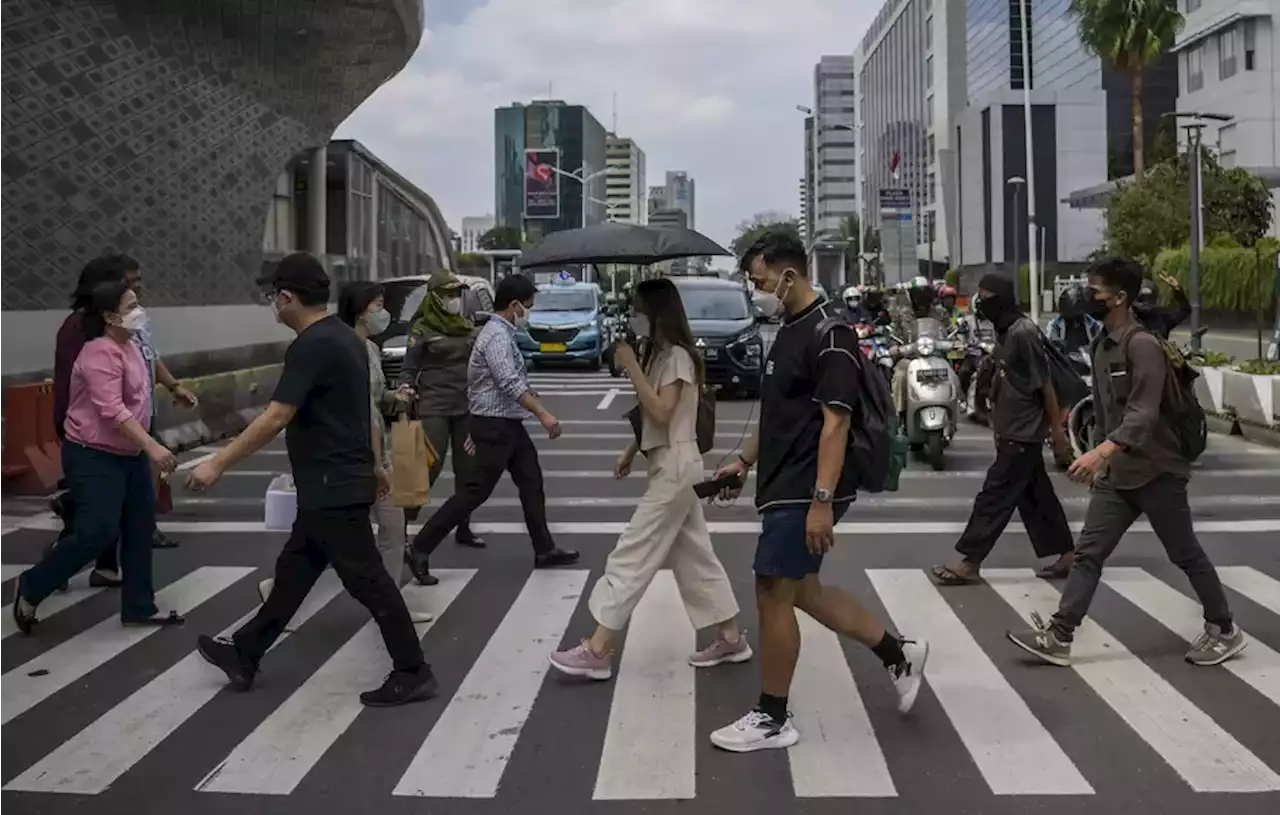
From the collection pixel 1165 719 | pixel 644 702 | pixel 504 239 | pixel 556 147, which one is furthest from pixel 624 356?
pixel 556 147

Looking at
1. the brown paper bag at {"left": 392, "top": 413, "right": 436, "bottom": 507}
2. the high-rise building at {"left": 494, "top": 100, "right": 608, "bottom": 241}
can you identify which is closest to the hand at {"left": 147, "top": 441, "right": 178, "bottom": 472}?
the brown paper bag at {"left": 392, "top": 413, "right": 436, "bottom": 507}

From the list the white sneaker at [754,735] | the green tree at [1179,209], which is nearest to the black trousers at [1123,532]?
the white sneaker at [754,735]

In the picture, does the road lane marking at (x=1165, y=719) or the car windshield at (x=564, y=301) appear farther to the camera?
the car windshield at (x=564, y=301)

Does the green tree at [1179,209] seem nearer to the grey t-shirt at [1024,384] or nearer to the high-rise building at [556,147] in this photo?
the grey t-shirt at [1024,384]

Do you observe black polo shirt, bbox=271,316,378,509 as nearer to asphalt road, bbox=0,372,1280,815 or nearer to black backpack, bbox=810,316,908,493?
asphalt road, bbox=0,372,1280,815

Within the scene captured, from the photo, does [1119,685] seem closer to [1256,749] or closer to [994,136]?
[1256,749]

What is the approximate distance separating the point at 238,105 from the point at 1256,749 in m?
24.1

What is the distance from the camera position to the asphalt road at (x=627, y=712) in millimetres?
4664

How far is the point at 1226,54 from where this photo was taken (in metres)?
60.4

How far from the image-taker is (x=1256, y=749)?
5066 millimetres

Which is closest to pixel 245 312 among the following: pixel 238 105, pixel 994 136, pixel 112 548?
pixel 238 105

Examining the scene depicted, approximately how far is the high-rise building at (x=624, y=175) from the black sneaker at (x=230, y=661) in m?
145

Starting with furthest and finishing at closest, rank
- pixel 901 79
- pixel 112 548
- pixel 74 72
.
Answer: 1. pixel 901 79
2. pixel 74 72
3. pixel 112 548

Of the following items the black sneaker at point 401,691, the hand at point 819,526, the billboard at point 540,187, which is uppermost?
the billboard at point 540,187
